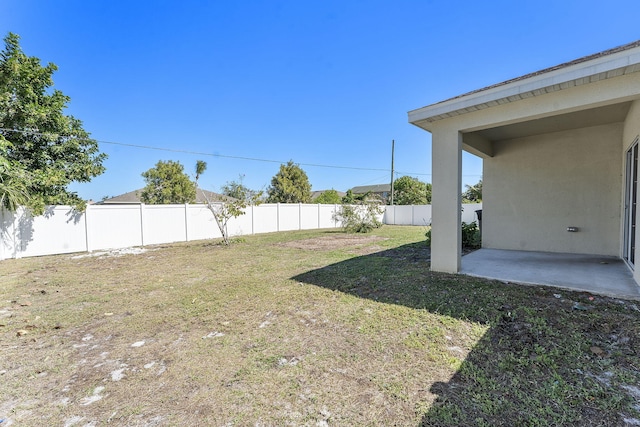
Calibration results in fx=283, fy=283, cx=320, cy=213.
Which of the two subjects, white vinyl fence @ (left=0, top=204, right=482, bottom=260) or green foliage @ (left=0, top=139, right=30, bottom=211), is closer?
green foliage @ (left=0, top=139, right=30, bottom=211)

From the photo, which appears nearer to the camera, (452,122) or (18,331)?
(18,331)

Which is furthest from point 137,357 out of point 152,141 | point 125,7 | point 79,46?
point 152,141

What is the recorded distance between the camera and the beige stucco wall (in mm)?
6055

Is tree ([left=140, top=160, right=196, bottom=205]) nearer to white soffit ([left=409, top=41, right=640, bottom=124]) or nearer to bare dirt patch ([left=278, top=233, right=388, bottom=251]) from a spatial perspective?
bare dirt patch ([left=278, top=233, right=388, bottom=251])

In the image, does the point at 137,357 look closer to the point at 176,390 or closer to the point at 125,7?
the point at 176,390

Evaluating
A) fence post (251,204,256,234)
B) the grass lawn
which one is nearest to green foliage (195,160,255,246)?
fence post (251,204,256,234)

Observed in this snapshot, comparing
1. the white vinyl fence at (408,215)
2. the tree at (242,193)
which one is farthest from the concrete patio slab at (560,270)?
the white vinyl fence at (408,215)

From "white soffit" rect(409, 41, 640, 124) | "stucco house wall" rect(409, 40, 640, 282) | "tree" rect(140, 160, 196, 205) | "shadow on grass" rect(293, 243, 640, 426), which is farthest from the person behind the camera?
"tree" rect(140, 160, 196, 205)

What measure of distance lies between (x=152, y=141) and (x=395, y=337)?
1616 cm

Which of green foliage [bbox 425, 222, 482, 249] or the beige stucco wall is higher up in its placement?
the beige stucco wall

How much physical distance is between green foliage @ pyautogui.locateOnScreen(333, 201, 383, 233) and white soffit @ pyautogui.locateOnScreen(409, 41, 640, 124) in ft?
34.1

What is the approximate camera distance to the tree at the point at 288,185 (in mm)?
26469

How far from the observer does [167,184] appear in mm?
20734

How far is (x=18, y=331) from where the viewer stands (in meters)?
3.54
